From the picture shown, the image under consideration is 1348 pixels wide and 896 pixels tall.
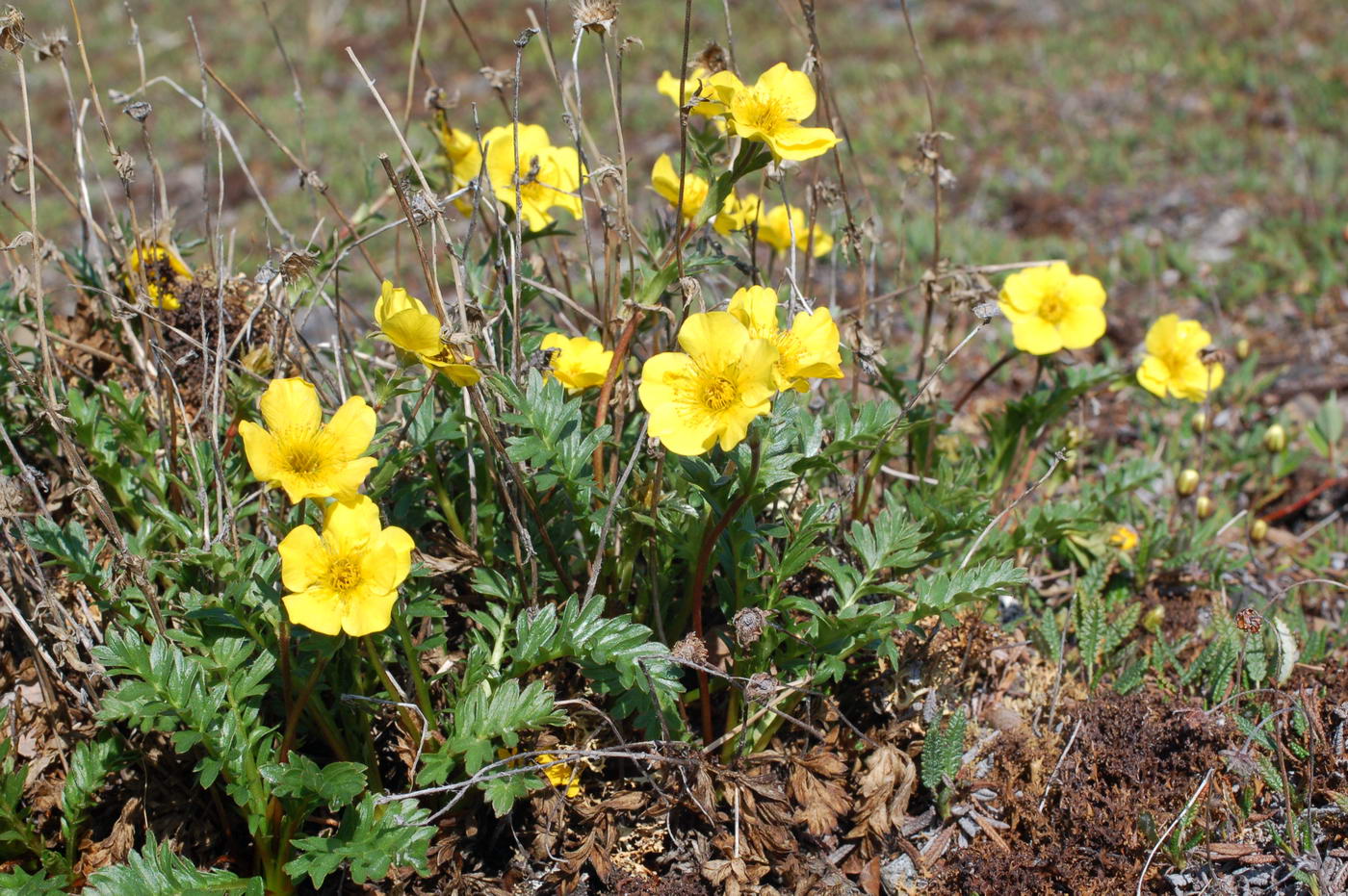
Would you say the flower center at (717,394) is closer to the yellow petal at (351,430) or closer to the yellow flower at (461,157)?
the yellow petal at (351,430)

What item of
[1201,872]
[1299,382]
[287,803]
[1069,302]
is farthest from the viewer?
[1299,382]

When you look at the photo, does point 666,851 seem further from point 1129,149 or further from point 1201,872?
point 1129,149

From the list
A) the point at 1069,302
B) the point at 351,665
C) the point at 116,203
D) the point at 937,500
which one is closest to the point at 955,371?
the point at 1069,302

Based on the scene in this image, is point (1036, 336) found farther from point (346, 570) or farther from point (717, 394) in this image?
point (346, 570)

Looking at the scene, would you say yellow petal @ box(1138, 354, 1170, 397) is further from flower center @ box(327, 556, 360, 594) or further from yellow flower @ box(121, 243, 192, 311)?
yellow flower @ box(121, 243, 192, 311)

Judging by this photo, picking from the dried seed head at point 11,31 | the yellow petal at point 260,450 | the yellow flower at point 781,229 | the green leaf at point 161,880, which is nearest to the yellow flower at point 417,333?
the yellow petal at point 260,450

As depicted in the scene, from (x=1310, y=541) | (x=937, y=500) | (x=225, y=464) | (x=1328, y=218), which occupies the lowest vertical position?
(x=1310, y=541)

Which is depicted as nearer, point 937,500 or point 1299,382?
point 937,500
